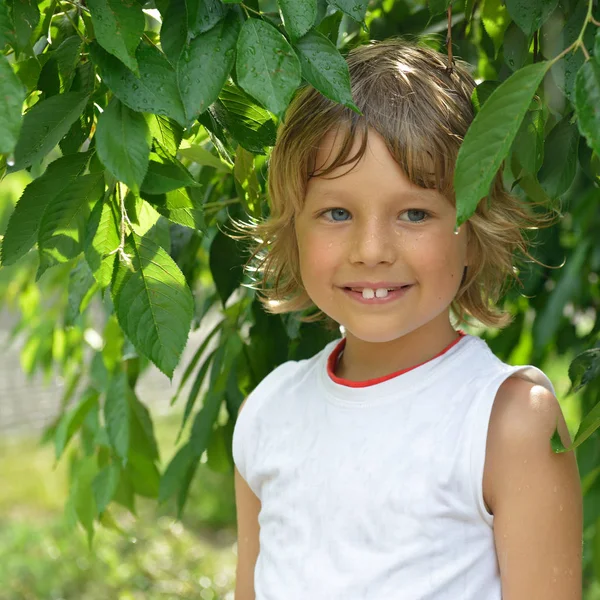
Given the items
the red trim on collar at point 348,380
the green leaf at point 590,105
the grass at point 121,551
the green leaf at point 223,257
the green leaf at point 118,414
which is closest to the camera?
the green leaf at point 590,105

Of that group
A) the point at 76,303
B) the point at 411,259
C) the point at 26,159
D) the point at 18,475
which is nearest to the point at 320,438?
the point at 411,259

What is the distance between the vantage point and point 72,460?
2027 mm

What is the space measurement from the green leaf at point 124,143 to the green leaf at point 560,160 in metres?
0.39

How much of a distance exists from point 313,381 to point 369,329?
16cm

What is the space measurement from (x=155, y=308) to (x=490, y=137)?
0.28 m

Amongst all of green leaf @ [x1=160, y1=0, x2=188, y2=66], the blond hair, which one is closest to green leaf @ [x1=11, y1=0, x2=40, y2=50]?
green leaf @ [x1=160, y1=0, x2=188, y2=66]

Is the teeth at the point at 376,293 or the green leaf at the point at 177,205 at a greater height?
the green leaf at the point at 177,205

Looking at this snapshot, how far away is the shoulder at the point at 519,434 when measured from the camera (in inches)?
35.7

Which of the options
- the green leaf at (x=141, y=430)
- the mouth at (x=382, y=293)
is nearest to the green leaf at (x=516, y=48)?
the mouth at (x=382, y=293)

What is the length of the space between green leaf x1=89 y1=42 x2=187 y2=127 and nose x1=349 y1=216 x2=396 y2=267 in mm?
291

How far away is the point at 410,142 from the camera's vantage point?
0.96 m

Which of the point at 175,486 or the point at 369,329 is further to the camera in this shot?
the point at 175,486

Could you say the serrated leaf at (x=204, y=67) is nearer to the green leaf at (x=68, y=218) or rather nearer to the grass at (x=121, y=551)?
the green leaf at (x=68, y=218)

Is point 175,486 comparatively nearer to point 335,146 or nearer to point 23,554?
point 335,146
